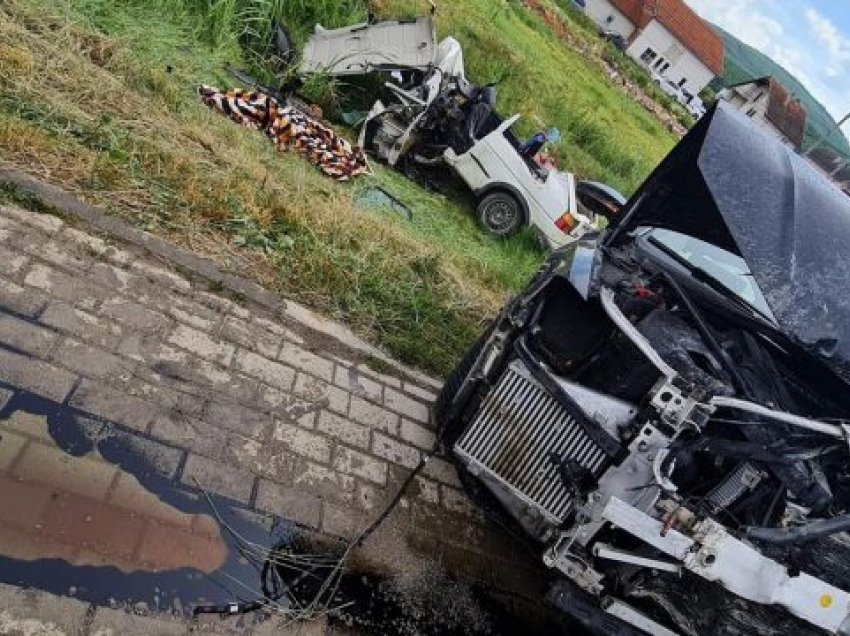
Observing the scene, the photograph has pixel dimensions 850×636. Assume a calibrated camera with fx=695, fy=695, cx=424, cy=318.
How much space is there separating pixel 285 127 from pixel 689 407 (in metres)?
5.46

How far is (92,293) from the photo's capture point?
371cm

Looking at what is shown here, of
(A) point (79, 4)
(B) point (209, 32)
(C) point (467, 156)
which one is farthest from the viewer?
(C) point (467, 156)

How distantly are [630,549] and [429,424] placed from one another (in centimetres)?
171

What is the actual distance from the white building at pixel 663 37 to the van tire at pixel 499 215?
45360 millimetres

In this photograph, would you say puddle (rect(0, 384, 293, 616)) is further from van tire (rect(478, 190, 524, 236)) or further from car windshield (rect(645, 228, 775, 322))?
van tire (rect(478, 190, 524, 236))

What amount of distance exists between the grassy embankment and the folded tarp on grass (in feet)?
0.69

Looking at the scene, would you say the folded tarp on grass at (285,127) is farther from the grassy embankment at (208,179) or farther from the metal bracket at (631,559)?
the metal bracket at (631,559)

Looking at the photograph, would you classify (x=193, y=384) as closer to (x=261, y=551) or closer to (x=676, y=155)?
(x=261, y=551)

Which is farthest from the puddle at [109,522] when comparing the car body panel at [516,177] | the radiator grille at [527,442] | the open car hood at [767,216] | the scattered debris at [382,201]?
the car body panel at [516,177]

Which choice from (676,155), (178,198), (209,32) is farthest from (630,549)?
(209,32)

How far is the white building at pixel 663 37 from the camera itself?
1955 inches

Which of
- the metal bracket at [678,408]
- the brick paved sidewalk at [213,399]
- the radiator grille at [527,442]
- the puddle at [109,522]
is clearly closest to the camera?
the puddle at [109,522]

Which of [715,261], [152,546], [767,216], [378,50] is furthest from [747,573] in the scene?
[378,50]

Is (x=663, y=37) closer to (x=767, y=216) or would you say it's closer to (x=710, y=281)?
(x=710, y=281)
